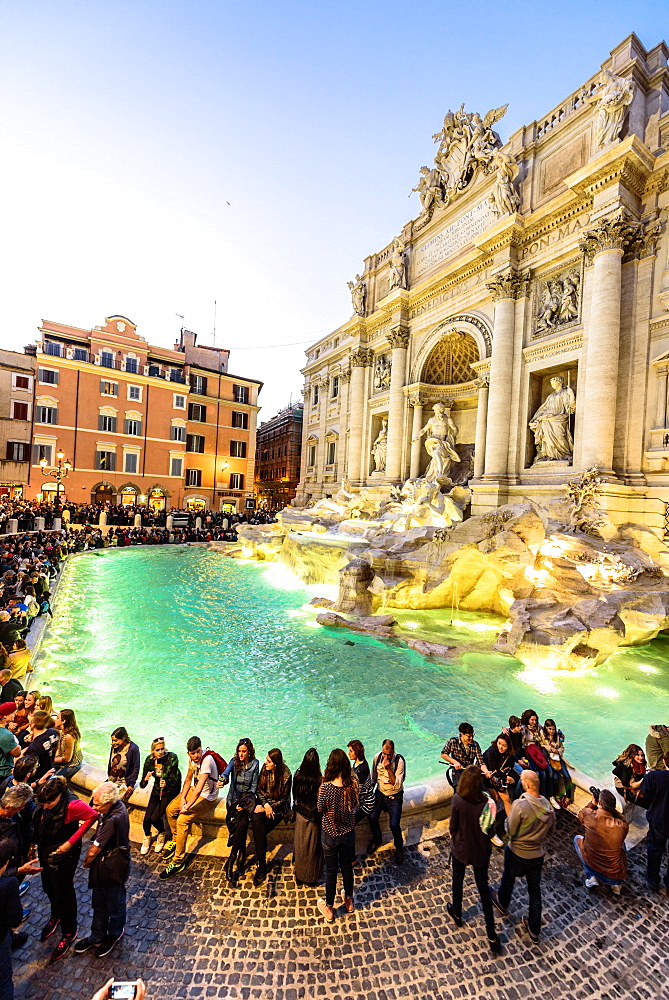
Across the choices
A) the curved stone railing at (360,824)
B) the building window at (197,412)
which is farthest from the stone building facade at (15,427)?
the curved stone railing at (360,824)

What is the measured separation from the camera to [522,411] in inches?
609

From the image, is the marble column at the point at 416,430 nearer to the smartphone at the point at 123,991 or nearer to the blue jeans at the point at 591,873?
the blue jeans at the point at 591,873

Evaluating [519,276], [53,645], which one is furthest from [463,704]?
[519,276]

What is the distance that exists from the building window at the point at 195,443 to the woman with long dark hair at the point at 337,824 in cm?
3398

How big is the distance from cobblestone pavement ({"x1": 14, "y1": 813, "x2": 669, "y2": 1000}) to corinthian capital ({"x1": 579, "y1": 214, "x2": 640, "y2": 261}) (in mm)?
15101

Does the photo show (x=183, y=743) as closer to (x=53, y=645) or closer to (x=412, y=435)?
(x=53, y=645)

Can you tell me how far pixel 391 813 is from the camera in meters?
3.42

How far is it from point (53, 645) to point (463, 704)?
7.64m

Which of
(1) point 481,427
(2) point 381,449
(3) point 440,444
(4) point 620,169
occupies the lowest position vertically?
(3) point 440,444

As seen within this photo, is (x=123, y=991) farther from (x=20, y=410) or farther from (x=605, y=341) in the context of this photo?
(x=20, y=410)

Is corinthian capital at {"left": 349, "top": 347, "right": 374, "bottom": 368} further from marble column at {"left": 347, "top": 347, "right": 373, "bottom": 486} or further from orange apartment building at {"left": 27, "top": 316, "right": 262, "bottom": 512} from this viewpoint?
orange apartment building at {"left": 27, "top": 316, "right": 262, "bottom": 512}

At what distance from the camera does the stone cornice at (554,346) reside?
1384 centimetres

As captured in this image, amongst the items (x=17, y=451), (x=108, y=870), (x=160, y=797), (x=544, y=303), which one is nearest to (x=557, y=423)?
(x=544, y=303)

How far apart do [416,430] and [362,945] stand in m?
19.3
